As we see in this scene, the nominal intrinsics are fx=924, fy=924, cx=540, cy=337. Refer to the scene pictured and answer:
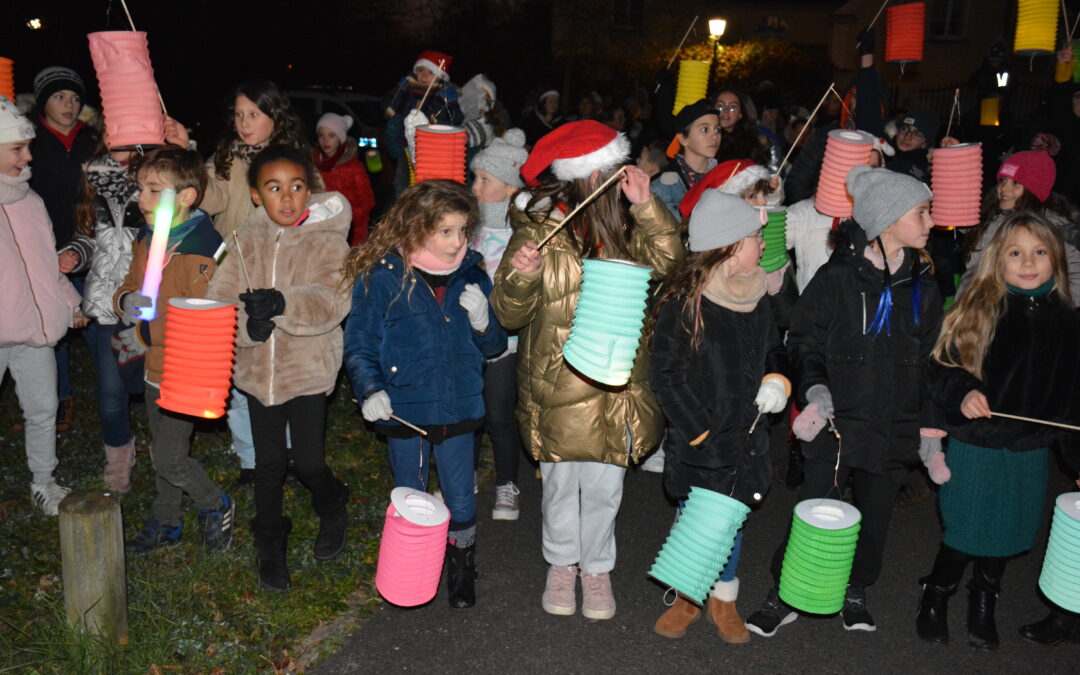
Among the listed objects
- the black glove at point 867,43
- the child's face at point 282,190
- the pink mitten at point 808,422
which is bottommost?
the pink mitten at point 808,422

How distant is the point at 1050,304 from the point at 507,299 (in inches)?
96.4

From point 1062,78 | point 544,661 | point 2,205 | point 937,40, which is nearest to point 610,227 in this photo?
point 544,661

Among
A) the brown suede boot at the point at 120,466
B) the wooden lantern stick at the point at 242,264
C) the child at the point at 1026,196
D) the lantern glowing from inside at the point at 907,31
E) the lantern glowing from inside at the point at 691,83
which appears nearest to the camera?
the wooden lantern stick at the point at 242,264

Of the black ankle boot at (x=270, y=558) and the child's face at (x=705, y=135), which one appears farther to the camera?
the child's face at (x=705, y=135)

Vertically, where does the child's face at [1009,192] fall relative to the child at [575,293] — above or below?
above

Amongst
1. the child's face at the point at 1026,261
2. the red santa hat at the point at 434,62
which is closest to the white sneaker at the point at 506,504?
the child's face at the point at 1026,261

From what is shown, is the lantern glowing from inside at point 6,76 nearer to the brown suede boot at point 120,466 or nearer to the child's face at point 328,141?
the brown suede boot at point 120,466

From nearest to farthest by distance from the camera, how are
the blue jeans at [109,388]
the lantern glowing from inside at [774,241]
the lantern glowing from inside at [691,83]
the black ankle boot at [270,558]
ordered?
the black ankle boot at [270,558], the lantern glowing from inside at [774,241], the blue jeans at [109,388], the lantern glowing from inside at [691,83]

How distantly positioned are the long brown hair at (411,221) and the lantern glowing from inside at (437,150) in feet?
3.62

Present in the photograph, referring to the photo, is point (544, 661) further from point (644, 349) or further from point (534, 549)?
point (644, 349)

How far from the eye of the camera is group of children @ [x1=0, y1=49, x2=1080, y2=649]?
4.07 metres

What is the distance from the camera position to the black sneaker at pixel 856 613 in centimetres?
445

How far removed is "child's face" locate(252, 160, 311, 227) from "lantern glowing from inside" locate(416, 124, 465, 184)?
1074 millimetres

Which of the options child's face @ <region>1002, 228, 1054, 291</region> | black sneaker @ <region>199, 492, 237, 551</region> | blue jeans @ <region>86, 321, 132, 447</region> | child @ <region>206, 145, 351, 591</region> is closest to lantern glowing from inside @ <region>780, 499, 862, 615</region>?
child's face @ <region>1002, 228, 1054, 291</region>
